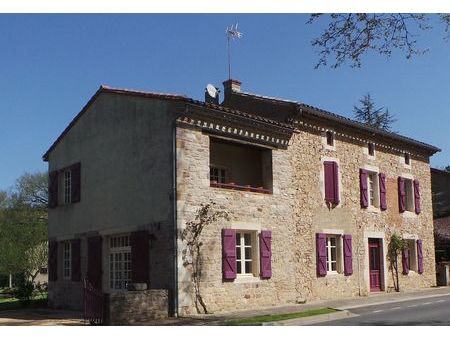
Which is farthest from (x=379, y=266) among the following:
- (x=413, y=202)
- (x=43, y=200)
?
(x=43, y=200)

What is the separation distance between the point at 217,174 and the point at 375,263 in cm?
752

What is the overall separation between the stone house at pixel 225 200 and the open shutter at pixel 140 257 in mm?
39

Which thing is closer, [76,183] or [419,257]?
[76,183]

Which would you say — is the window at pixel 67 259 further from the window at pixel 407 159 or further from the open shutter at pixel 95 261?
the window at pixel 407 159

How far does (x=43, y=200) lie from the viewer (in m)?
47.9

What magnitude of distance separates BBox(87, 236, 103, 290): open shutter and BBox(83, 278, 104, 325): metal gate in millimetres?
3565

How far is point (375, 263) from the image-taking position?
71.2 feet

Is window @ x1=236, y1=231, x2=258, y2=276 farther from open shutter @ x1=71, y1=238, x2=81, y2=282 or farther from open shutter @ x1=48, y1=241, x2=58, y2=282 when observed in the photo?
open shutter @ x1=48, y1=241, x2=58, y2=282

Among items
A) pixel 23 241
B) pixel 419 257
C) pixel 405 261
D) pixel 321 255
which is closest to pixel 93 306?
pixel 321 255

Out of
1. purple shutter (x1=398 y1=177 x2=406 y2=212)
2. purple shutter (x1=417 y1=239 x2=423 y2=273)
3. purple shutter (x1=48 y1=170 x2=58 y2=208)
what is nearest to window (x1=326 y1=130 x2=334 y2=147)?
purple shutter (x1=398 y1=177 x2=406 y2=212)

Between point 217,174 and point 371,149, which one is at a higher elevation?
point 371,149

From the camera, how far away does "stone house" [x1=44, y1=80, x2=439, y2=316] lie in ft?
50.5

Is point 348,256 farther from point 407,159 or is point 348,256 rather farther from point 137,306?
point 137,306

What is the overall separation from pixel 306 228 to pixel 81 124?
27.5ft
